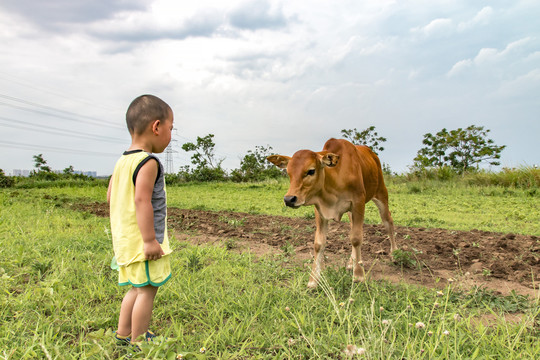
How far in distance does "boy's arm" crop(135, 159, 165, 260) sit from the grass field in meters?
0.59

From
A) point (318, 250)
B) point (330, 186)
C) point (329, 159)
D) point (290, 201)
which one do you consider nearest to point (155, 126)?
point (290, 201)

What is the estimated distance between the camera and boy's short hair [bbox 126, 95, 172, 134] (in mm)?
2674

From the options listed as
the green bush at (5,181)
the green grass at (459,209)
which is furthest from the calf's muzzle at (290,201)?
the green bush at (5,181)

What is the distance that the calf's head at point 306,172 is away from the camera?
12.6 feet

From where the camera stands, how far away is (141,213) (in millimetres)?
2533

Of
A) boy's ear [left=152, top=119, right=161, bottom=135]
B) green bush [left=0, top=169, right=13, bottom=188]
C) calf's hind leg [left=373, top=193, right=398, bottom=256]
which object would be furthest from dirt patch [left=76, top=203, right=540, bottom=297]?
green bush [left=0, top=169, right=13, bottom=188]

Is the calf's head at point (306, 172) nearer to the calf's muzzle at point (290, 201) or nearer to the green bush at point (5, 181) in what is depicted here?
the calf's muzzle at point (290, 201)

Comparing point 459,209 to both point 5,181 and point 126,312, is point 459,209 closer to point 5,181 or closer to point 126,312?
point 126,312

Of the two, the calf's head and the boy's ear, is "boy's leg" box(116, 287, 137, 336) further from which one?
the calf's head

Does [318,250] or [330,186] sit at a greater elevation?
[330,186]

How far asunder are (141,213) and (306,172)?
181 centimetres

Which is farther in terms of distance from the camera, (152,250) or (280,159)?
(280,159)

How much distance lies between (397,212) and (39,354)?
8.49 metres

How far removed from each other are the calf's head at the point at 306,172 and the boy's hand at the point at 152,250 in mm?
1430
